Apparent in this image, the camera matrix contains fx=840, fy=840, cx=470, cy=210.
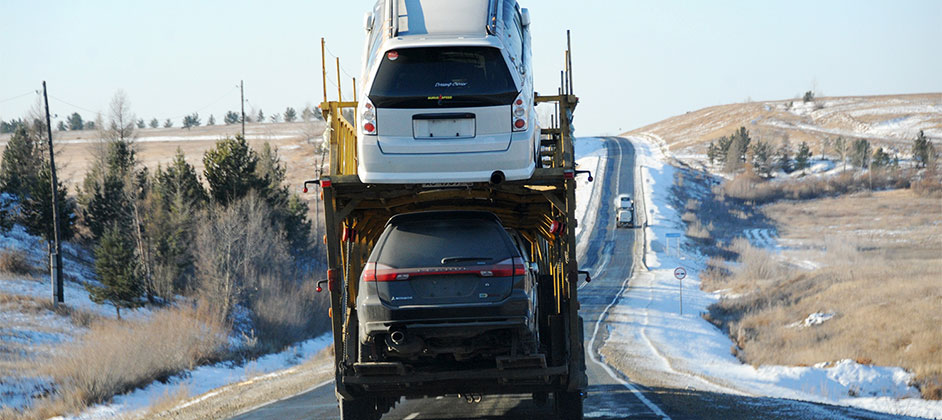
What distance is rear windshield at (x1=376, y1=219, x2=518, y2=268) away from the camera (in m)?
8.21

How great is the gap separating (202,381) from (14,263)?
2033 centimetres

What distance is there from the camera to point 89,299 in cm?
3988

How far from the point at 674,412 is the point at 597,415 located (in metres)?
1.08

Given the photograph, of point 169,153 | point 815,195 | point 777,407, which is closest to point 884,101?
point 815,195

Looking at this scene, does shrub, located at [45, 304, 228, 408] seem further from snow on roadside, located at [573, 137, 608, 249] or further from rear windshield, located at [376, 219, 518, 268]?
snow on roadside, located at [573, 137, 608, 249]

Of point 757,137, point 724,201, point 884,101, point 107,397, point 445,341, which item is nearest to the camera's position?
point 445,341

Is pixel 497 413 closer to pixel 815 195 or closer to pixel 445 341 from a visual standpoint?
pixel 445 341

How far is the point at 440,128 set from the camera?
27.3 ft

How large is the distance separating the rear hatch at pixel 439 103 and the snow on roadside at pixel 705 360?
10.9 m

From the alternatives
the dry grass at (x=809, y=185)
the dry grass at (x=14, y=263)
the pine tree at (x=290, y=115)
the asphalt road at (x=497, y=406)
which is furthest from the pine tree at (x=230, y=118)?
the asphalt road at (x=497, y=406)

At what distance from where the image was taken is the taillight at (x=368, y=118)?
8.37m

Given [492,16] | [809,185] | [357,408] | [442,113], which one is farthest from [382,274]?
[809,185]

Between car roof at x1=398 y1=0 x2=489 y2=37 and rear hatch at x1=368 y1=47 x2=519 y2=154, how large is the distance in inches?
11.2

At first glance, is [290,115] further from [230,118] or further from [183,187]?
[183,187]
